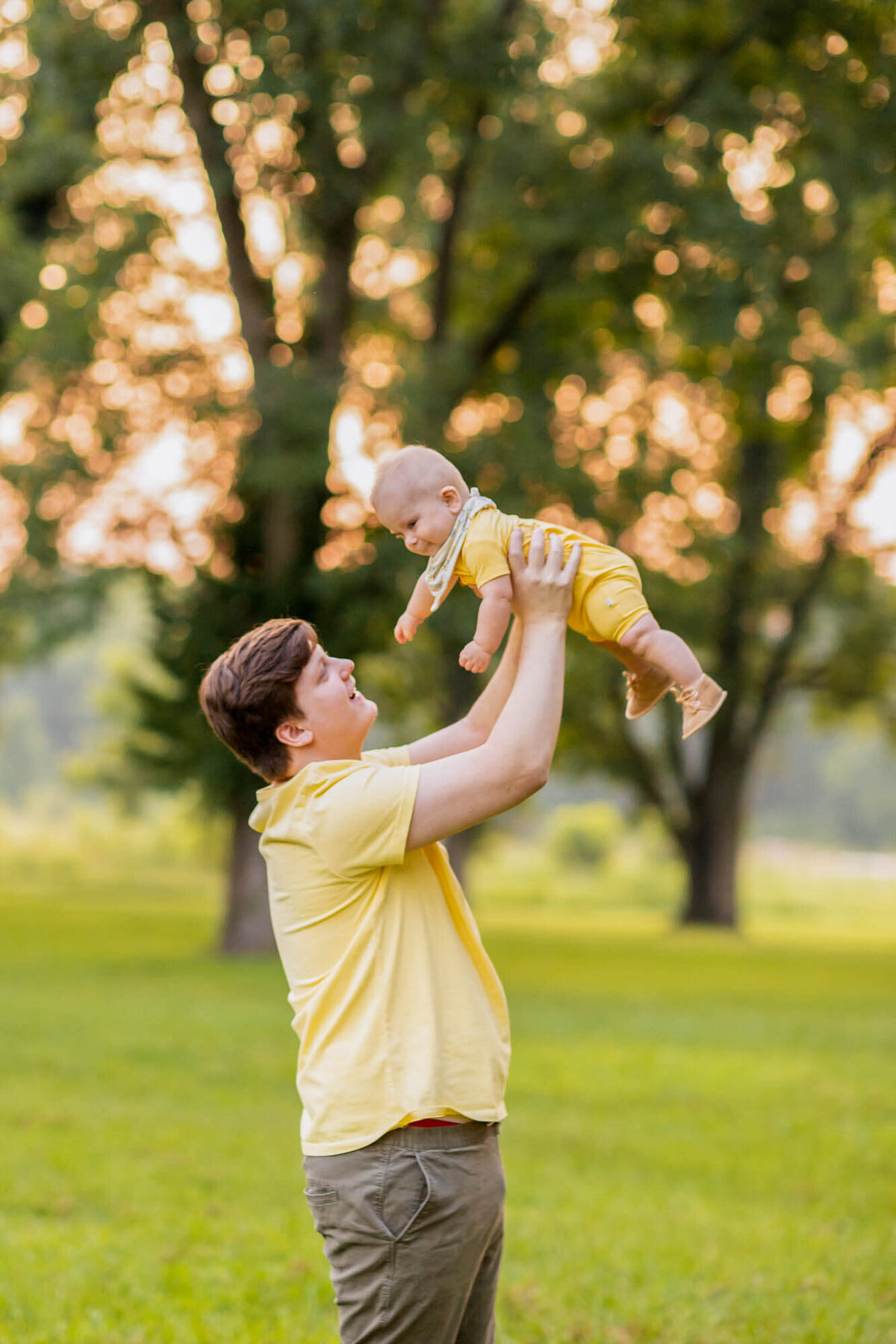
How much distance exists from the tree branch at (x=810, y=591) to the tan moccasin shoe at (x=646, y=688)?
24805 millimetres

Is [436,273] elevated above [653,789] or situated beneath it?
elevated above

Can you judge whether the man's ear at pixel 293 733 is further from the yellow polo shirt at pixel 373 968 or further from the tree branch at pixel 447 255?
the tree branch at pixel 447 255

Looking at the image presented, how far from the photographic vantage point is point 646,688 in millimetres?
3270

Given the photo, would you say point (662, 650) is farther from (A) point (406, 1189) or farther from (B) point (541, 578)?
(A) point (406, 1189)

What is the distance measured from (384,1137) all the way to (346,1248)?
0.24 meters

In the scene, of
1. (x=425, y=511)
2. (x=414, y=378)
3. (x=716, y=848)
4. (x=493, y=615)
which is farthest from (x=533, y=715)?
(x=716, y=848)

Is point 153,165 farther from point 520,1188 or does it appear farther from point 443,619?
point 520,1188

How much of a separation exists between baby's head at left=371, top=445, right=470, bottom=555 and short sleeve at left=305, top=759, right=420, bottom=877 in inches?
24.4

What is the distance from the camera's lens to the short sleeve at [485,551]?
2.99m

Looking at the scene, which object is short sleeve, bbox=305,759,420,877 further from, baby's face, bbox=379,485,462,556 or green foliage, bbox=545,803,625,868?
green foliage, bbox=545,803,625,868

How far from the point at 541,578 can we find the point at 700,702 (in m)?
0.49

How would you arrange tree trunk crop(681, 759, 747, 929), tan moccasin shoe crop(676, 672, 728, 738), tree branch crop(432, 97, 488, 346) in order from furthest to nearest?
tree trunk crop(681, 759, 747, 929) < tree branch crop(432, 97, 488, 346) < tan moccasin shoe crop(676, 672, 728, 738)

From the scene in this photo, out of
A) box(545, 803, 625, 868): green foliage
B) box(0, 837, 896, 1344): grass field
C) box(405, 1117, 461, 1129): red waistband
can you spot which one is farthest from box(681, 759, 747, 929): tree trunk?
box(405, 1117, 461, 1129): red waistband

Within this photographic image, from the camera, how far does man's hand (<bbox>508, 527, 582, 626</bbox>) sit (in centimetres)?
287
